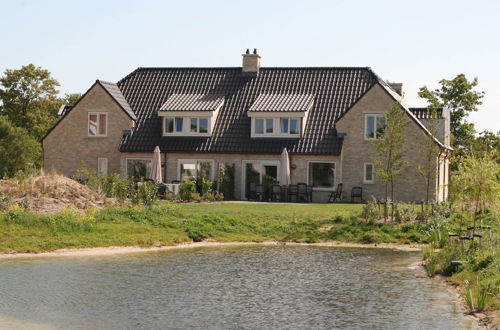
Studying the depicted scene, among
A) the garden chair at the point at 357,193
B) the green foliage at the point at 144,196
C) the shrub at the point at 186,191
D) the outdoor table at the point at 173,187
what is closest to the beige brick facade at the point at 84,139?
the outdoor table at the point at 173,187

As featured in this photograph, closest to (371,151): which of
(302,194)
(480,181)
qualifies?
(302,194)

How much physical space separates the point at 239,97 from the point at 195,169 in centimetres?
555

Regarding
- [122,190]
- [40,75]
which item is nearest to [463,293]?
[122,190]

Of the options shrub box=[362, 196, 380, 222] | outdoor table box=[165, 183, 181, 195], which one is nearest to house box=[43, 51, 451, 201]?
outdoor table box=[165, 183, 181, 195]

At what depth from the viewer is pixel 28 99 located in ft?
238

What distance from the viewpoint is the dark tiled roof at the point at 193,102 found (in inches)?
1850

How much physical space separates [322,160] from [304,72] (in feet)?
24.9

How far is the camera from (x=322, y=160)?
145ft

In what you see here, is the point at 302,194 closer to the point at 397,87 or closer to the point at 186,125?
the point at 186,125

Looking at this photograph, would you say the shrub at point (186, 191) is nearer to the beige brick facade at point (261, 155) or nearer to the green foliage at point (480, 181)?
the beige brick facade at point (261, 155)

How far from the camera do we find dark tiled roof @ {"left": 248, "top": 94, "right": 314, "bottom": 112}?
45.5 meters

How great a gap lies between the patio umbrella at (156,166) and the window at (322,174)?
8.35 metres

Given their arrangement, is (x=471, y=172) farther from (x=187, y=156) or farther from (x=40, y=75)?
(x=40, y=75)

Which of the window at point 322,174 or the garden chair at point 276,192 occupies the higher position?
the window at point 322,174
